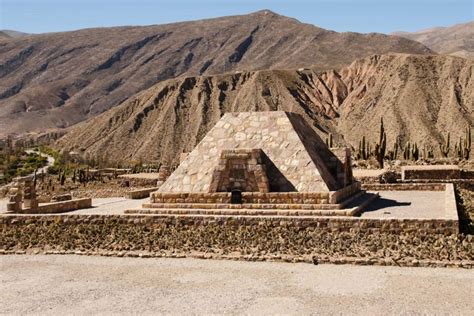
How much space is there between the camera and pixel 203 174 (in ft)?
56.1

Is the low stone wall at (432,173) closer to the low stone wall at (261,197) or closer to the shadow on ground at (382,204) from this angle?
the shadow on ground at (382,204)

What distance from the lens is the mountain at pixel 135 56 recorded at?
131 meters

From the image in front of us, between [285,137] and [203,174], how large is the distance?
2633mm

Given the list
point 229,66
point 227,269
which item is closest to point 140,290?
point 227,269

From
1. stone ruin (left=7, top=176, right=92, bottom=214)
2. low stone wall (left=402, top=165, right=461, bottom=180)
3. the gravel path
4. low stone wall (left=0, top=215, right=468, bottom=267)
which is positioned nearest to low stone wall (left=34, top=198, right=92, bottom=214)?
stone ruin (left=7, top=176, right=92, bottom=214)

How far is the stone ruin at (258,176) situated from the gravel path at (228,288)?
3.42 m

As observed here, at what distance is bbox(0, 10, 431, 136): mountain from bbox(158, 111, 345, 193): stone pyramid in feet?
324

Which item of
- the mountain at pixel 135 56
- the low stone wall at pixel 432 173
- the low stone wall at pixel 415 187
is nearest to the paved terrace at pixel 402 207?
the low stone wall at pixel 415 187

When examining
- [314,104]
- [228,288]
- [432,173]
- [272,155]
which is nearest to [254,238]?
[228,288]

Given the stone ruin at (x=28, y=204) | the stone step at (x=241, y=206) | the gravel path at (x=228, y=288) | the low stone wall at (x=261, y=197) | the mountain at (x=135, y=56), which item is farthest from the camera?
the mountain at (x=135, y=56)

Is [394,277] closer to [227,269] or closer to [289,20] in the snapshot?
[227,269]

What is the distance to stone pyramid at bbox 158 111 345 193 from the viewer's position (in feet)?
53.3

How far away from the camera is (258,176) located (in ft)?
53.0

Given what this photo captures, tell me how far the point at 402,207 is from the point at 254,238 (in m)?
5.59
